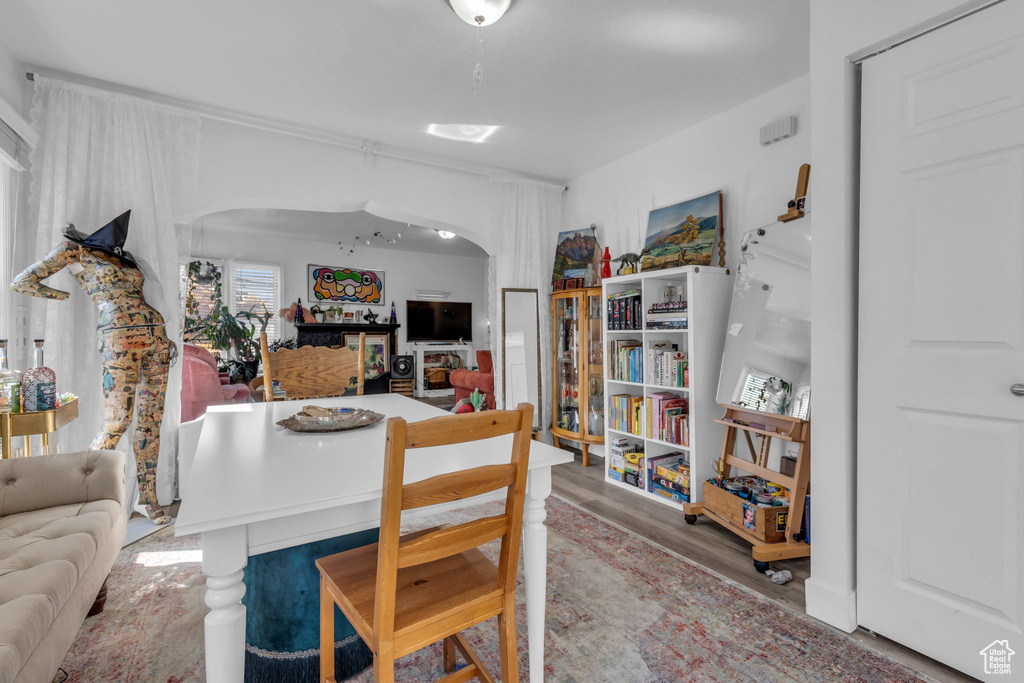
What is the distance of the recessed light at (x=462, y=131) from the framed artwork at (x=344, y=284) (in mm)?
4664

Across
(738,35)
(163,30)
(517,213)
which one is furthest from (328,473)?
(517,213)

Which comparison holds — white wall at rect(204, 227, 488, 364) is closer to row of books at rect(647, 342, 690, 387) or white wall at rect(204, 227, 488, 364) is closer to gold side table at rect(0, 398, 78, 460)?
gold side table at rect(0, 398, 78, 460)

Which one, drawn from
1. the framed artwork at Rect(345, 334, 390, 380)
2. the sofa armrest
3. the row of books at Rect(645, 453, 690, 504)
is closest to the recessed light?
the row of books at Rect(645, 453, 690, 504)

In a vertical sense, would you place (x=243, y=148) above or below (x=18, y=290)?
above

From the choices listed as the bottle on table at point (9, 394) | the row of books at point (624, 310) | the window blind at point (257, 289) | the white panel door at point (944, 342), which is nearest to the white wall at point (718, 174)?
the row of books at point (624, 310)

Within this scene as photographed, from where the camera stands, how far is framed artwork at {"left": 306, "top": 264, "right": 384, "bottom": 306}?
7.45m

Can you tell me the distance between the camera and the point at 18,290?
2.35 m

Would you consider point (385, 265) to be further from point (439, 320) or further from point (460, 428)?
point (460, 428)

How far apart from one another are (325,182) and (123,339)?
169cm

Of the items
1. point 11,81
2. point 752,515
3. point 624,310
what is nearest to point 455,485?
point 752,515

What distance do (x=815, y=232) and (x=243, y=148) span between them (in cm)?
350

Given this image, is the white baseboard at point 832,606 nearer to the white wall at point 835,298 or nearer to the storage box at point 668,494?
the white wall at point 835,298

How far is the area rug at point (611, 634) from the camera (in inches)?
60.8

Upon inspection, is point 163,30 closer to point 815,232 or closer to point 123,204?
point 123,204
